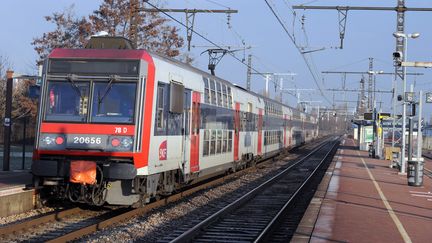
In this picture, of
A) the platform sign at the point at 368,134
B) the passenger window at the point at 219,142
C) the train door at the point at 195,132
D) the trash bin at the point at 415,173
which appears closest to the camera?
the train door at the point at 195,132

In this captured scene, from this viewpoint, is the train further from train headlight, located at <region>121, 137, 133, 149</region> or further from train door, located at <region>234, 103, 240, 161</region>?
train door, located at <region>234, 103, 240, 161</region>

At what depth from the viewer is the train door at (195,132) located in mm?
15443

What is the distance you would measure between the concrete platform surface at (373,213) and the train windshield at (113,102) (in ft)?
14.2

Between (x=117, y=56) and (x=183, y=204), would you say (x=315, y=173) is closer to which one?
(x=183, y=204)

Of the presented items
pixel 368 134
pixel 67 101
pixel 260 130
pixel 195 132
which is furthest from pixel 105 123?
pixel 368 134

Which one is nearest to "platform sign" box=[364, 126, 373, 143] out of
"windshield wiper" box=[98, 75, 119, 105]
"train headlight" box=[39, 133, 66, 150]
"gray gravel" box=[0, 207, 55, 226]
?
"gray gravel" box=[0, 207, 55, 226]

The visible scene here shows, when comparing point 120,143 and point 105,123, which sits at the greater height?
point 105,123

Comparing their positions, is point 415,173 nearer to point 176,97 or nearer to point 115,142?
point 176,97

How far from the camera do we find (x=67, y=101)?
39.8 ft

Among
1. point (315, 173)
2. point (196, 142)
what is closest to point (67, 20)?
point (315, 173)

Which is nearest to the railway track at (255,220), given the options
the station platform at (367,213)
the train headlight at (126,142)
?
the station platform at (367,213)

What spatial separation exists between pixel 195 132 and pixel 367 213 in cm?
501

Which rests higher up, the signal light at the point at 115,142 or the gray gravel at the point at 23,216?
the signal light at the point at 115,142

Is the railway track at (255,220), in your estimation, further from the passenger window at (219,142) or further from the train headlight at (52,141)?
the train headlight at (52,141)
